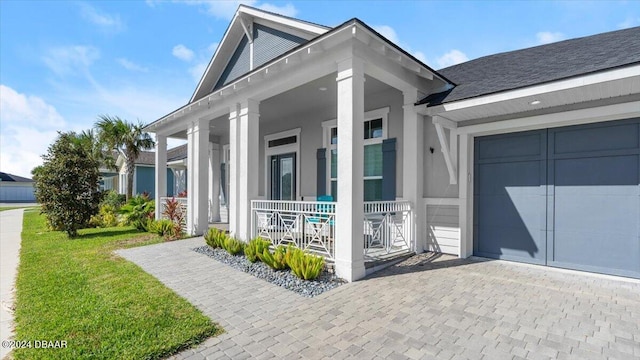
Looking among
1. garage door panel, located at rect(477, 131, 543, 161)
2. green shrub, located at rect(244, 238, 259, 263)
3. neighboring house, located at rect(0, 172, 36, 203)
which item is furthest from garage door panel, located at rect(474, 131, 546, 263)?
neighboring house, located at rect(0, 172, 36, 203)

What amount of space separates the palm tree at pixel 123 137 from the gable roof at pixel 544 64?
16.0 metres

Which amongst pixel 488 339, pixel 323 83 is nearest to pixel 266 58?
pixel 323 83

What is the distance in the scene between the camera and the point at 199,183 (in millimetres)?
8734

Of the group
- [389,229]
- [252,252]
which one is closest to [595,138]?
[389,229]

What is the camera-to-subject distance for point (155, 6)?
6.96m

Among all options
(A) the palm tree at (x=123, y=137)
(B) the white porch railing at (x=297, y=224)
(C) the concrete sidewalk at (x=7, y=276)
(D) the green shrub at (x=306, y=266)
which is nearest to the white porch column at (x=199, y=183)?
(B) the white porch railing at (x=297, y=224)

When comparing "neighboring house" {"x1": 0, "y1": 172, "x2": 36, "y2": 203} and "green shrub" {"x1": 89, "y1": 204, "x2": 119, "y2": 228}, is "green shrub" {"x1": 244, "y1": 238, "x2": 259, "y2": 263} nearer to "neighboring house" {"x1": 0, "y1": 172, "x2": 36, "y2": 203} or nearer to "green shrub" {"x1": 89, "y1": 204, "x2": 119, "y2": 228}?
"green shrub" {"x1": 89, "y1": 204, "x2": 119, "y2": 228}

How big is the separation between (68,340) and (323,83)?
222 inches

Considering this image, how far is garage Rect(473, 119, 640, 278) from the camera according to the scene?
4.41m

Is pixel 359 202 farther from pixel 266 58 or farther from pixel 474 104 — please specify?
pixel 266 58

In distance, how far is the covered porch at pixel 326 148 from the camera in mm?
4586

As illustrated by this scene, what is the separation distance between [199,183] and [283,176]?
265 centimetres

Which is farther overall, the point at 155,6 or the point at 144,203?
the point at 144,203

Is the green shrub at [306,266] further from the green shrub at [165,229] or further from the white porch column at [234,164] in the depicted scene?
the green shrub at [165,229]
